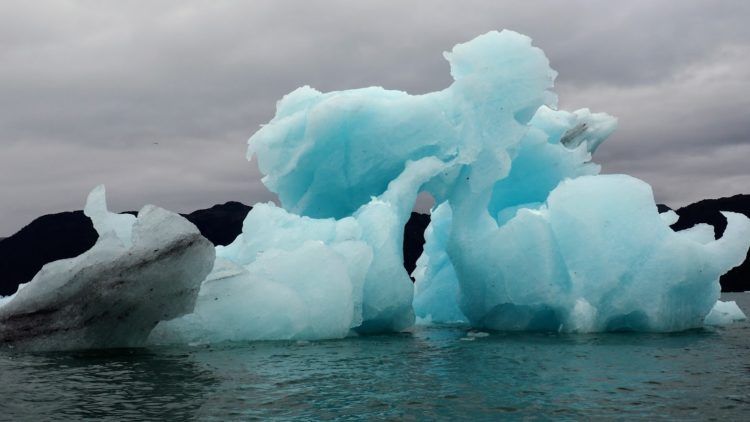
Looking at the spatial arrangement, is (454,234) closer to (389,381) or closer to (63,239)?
(389,381)

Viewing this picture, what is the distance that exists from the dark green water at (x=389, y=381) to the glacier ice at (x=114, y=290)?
48 centimetres

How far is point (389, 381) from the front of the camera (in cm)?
943

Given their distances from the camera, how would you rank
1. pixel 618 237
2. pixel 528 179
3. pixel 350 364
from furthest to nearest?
pixel 528 179
pixel 618 237
pixel 350 364

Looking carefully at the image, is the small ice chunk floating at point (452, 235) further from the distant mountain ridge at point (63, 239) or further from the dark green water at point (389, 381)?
the distant mountain ridge at point (63, 239)

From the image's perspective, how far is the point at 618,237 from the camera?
1495 centimetres

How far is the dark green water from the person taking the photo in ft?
25.2

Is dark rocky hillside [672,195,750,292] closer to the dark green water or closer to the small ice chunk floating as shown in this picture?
the small ice chunk floating

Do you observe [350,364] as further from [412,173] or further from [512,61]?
[512,61]

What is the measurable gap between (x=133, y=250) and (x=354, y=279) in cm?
389

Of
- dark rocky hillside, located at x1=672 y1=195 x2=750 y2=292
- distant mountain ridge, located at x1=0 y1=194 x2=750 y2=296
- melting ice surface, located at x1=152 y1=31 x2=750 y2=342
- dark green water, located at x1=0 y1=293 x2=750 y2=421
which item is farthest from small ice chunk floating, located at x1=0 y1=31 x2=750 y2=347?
dark rocky hillside, located at x1=672 y1=195 x2=750 y2=292

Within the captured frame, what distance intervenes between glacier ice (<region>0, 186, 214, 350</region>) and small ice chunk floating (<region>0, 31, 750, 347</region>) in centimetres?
49

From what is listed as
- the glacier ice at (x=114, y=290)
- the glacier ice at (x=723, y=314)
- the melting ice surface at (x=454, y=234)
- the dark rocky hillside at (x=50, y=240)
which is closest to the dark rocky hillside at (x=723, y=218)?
the dark rocky hillside at (x=50, y=240)

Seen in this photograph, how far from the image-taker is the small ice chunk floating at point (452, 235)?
1374cm

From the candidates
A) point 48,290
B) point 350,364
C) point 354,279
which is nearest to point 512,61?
point 354,279
